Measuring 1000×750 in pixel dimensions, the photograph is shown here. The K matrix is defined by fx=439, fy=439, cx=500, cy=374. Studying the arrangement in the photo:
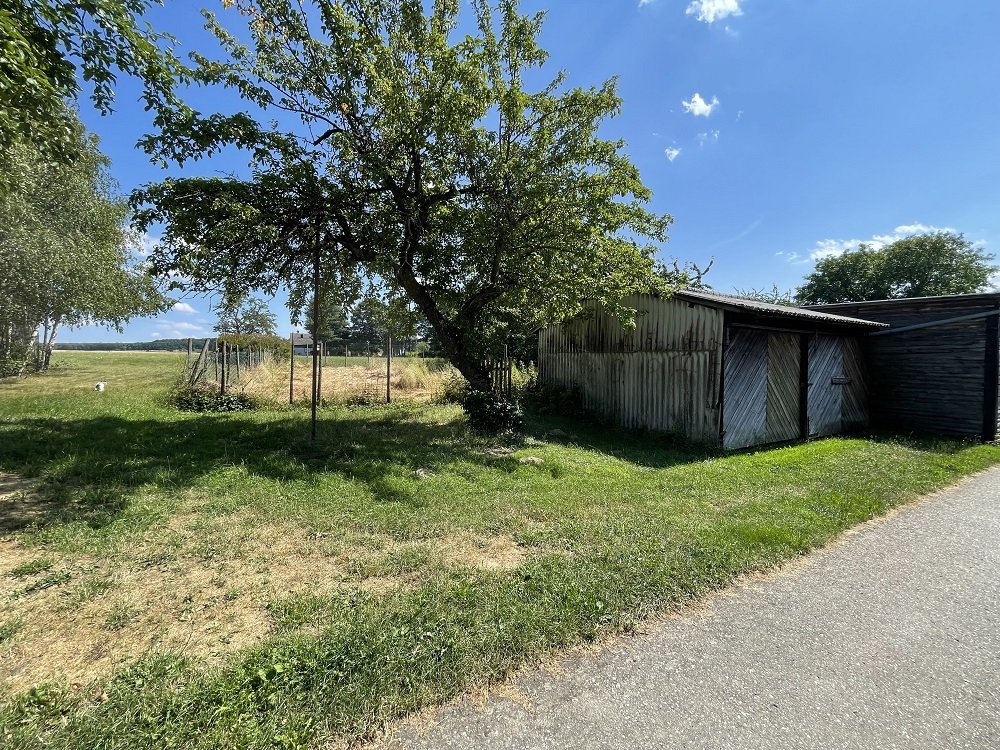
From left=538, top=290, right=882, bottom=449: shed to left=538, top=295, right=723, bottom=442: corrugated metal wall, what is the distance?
0.8 inches

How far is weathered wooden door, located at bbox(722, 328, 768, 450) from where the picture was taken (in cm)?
883

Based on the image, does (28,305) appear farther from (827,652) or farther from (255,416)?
(827,652)

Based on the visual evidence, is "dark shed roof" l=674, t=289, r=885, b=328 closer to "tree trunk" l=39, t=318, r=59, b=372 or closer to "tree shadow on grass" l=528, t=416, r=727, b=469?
"tree shadow on grass" l=528, t=416, r=727, b=469

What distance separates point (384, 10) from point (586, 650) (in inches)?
397

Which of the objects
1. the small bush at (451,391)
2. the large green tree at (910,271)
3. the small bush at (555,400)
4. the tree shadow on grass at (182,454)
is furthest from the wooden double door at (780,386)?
the large green tree at (910,271)

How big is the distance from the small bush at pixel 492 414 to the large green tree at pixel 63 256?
9179mm

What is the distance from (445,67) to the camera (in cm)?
694

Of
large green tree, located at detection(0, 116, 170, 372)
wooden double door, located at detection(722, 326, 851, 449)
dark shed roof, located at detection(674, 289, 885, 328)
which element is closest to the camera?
dark shed roof, located at detection(674, 289, 885, 328)

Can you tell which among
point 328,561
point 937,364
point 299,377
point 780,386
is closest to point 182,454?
point 328,561

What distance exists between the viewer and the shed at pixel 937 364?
10.3 metres

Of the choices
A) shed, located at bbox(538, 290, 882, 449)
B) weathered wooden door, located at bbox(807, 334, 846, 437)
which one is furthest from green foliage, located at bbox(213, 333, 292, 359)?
weathered wooden door, located at bbox(807, 334, 846, 437)

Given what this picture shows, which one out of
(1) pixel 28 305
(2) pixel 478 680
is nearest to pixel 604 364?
(2) pixel 478 680

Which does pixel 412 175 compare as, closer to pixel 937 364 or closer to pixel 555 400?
pixel 555 400

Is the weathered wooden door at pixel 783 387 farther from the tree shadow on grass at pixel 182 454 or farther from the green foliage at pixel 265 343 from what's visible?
the green foliage at pixel 265 343
